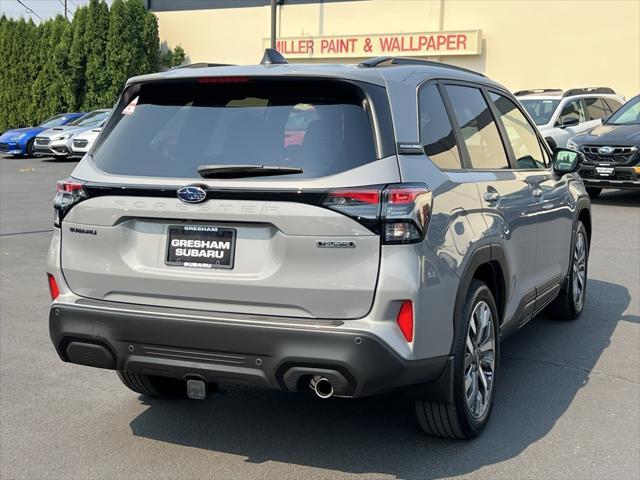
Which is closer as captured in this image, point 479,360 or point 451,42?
point 479,360

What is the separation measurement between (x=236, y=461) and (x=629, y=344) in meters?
3.36

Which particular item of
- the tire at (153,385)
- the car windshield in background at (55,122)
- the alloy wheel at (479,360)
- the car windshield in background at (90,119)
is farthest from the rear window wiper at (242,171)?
the car windshield in background at (55,122)

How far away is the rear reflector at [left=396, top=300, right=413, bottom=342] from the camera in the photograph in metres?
3.54

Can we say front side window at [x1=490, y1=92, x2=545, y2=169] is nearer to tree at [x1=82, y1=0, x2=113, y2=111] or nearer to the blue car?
the blue car

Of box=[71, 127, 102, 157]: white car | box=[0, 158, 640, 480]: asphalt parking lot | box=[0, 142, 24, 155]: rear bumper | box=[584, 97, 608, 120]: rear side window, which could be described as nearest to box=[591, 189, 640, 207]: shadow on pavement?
box=[584, 97, 608, 120]: rear side window

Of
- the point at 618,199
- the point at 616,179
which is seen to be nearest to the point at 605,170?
the point at 616,179

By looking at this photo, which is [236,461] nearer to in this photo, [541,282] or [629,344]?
[541,282]

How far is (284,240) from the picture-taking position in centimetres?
358

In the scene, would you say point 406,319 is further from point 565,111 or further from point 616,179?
point 565,111

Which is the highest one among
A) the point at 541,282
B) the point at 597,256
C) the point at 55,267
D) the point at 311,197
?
the point at 311,197

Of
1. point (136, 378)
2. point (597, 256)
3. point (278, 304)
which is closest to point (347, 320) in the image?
point (278, 304)

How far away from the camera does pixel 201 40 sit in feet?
115

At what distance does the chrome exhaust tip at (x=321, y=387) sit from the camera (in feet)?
11.9

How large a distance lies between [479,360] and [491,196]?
0.88 metres
